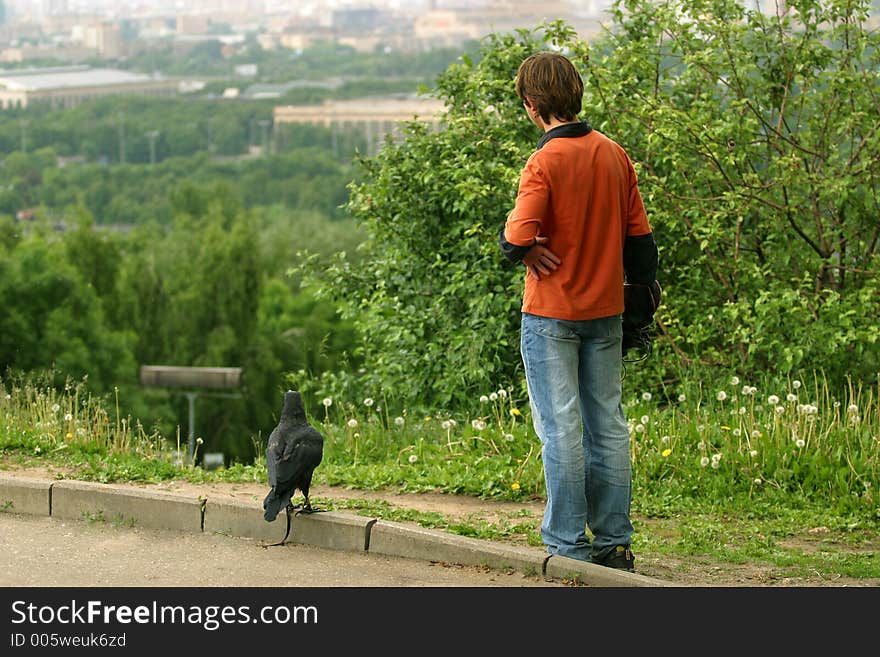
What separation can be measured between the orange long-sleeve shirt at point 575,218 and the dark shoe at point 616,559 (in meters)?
1.05

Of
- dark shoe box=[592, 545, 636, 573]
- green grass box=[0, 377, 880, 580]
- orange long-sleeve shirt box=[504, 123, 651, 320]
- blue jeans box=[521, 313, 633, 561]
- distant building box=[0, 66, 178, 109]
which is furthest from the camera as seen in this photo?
distant building box=[0, 66, 178, 109]

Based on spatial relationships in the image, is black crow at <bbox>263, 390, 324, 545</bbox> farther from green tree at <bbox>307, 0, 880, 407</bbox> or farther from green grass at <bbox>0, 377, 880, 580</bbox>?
green tree at <bbox>307, 0, 880, 407</bbox>

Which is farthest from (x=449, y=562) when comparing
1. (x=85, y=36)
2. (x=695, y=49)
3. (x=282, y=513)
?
(x=85, y=36)

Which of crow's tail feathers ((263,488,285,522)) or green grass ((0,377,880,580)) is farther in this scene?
green grass ((0,377,880,580))

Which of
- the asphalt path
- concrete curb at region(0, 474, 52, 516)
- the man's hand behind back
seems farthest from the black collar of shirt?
concrete curb at region(0, 474, 52, 516)

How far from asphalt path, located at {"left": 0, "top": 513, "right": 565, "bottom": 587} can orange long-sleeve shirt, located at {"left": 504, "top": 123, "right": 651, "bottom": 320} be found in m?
1.24

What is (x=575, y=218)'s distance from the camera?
5.29m

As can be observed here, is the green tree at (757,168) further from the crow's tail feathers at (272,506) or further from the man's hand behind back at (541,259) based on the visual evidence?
the crow's tail feathers at (272,506)

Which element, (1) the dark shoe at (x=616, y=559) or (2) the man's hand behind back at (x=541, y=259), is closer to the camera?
(2) the man's hand behind back at (x=541, y=259)

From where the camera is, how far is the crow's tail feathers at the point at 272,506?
19.6ft

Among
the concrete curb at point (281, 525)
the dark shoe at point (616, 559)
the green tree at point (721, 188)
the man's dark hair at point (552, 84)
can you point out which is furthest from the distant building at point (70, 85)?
the dark shoe at point (616, 559)

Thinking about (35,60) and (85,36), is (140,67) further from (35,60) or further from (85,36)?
(85,36)

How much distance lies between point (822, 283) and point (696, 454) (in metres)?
→ 3.39

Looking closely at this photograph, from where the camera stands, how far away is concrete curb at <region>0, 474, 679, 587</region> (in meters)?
5.61
